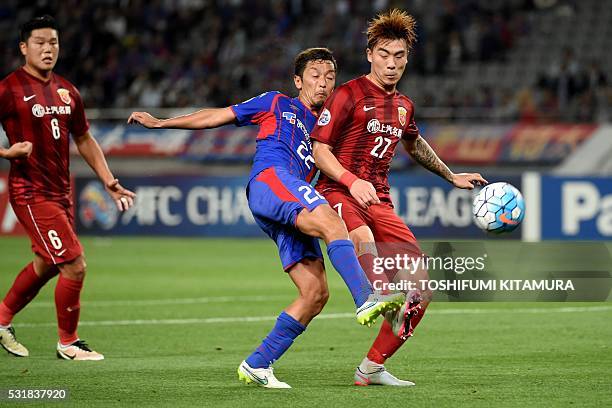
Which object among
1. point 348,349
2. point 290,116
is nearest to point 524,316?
point 348,349

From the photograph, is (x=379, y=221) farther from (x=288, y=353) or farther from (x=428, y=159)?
(x=288, y=353)

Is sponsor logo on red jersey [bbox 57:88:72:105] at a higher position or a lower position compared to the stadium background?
higher

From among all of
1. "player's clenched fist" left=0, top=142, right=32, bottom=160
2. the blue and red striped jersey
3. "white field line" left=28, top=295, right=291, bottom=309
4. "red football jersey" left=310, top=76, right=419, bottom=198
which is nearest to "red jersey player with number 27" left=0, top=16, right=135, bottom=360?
"player's clenched fist" left=0, top=142, right=32, bottom=160

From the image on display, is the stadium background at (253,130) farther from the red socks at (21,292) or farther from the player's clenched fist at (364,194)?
the player's clenched fist at (364,194)

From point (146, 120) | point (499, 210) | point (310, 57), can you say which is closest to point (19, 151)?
point (146, 120)

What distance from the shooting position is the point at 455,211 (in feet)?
68.0

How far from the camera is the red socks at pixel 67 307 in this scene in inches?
335

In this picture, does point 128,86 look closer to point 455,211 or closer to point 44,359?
point 455,211

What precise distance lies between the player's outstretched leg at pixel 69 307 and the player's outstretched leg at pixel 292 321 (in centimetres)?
193

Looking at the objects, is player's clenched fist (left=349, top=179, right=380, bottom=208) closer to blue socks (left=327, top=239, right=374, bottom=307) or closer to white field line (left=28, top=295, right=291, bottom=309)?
blue socks (left=327, top=239, right=374, bottom=307)

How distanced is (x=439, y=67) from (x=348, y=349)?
646 inches

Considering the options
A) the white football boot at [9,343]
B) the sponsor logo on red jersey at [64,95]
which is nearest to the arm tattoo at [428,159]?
the sponsor logo on red jersey at [64,95]

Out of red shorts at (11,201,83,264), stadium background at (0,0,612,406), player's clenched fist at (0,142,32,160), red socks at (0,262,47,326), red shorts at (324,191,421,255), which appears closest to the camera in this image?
red shorts at (324,191,421,255)

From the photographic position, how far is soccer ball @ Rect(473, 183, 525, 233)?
7582 mm
